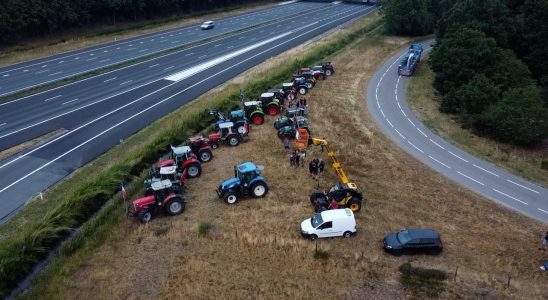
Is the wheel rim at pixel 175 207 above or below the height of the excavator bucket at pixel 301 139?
below

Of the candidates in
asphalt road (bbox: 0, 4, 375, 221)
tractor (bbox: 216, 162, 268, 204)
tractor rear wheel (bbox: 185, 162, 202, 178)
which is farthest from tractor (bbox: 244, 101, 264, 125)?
tractor (bbox: 216, 162, 268, 204)

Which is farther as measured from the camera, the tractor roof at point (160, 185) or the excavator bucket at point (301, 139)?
the excavator bucket at point (301, 139)

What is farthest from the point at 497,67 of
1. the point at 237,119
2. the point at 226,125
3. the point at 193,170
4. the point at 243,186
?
the point at 193,170

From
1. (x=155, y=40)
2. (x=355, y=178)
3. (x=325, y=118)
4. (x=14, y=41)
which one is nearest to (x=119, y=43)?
(x=155, y=40)

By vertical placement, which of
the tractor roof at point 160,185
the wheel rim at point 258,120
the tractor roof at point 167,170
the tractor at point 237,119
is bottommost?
the wheel rim at point 258,120

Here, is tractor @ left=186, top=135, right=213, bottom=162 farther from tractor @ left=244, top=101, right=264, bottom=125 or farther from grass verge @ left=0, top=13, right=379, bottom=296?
tractor @ left=244, top=101, right=264, bottom=125

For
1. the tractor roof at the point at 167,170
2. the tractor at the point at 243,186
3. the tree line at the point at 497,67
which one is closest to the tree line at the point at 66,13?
the tractor roof at the point at 167,170

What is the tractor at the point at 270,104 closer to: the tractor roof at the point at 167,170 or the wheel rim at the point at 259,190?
the wheel rim at the point at 259,190

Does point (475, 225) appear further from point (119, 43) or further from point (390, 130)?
point (119, 43)
